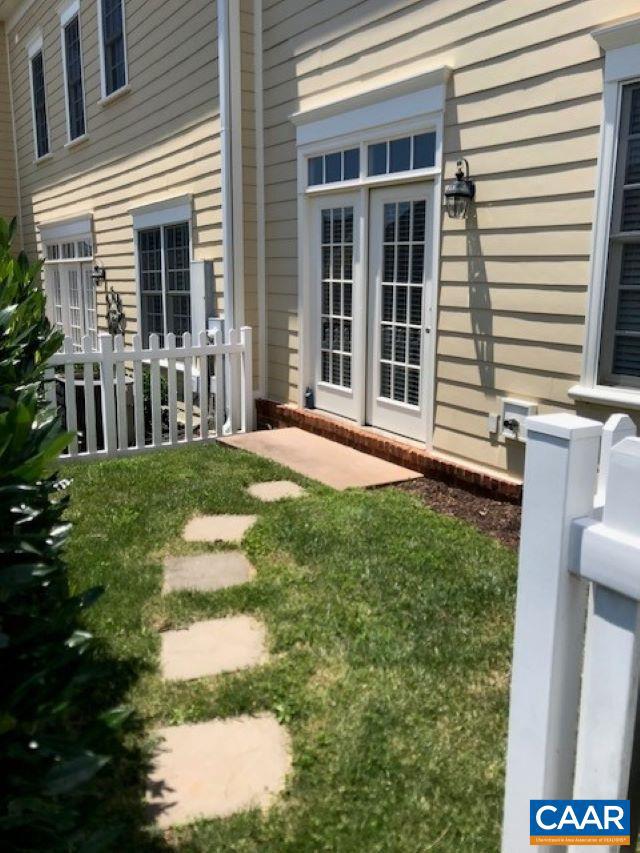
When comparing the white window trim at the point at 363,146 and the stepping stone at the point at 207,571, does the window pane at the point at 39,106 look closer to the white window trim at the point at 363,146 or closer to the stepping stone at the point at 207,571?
the white window trim at the point at 363,146

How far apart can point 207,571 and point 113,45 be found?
9.15 metres

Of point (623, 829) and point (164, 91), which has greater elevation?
point (164, 91)

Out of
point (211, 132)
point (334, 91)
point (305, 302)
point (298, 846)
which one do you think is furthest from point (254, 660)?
point (211, 132)

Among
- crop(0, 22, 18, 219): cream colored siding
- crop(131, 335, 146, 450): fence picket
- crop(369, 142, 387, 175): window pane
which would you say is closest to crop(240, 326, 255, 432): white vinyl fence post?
crop(131, 335, 146, 450): fence picket

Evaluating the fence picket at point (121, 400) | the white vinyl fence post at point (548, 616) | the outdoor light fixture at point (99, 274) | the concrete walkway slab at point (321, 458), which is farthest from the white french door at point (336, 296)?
the outdoor light fixture at point (99, 274)

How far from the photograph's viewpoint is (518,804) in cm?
152

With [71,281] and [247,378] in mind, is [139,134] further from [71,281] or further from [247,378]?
[71,281]

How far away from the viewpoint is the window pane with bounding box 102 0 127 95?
9.84 meters

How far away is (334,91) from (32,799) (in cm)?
598

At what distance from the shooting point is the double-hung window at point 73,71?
11359 millimetres

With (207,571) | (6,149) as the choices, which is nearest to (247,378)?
(207,571)

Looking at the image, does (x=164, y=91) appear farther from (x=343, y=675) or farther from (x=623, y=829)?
(x=623, y=829)

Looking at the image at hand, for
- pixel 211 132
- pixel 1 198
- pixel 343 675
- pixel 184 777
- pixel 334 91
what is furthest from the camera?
pixel 1 198

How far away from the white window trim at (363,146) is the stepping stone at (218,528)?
1712 millimetres
